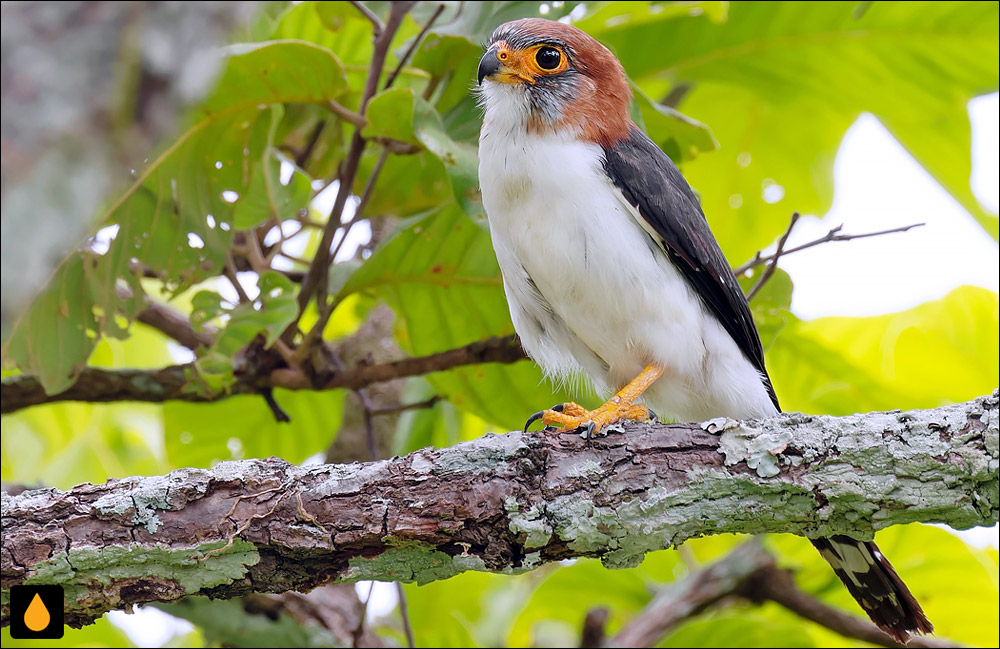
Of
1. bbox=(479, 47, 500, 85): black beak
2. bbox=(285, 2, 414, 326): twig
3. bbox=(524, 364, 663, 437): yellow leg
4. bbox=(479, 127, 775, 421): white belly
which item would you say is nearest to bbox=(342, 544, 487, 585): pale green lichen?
bbox=(524, 364, 663, 437): yellow leg

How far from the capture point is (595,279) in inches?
121

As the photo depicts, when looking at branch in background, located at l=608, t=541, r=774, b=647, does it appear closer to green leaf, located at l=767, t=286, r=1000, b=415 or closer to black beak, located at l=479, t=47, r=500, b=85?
green leaf, located at l=767, t=286, r=1000, b=415

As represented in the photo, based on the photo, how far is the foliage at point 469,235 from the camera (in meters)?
3.47

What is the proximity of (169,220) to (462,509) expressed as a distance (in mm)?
1951

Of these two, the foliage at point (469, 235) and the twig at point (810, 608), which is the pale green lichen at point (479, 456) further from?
the twig at point (810, 608)

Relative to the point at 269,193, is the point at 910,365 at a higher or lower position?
lower

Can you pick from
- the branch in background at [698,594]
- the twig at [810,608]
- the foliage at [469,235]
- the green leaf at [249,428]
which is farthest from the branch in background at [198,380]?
the twig at [810,608]

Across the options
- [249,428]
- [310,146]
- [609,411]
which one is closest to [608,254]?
[609,411]

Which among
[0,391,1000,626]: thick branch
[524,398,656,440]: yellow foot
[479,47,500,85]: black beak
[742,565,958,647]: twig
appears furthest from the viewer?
[742,565,958,647]: twig

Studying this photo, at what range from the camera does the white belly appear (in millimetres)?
3076

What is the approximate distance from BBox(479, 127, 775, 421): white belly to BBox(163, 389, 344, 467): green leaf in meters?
1.59

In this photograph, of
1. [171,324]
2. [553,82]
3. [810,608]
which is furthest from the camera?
[171,324]

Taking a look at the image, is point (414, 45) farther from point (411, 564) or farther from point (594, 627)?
point (594, 627)

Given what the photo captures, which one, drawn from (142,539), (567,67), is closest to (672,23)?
(567,67)
